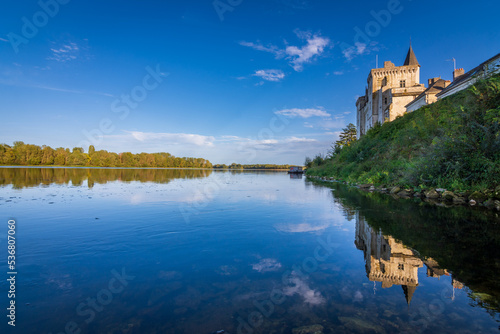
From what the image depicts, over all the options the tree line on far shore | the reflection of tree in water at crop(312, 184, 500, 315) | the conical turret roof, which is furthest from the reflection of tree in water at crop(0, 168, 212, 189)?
the tree line on far shore

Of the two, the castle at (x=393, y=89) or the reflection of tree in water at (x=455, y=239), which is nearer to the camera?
the reflection of tree in water at (x=455, y=239)

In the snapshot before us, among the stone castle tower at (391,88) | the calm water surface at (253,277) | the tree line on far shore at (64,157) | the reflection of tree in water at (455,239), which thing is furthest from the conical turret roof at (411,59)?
the tree line on far shore at (64,157)

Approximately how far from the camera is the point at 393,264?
167 inches

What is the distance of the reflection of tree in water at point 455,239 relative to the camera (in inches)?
140

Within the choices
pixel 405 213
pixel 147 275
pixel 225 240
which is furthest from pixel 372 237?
pixel 147 275

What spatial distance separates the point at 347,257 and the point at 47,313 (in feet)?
15.0

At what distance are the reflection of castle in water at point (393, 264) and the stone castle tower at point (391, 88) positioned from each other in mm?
43176

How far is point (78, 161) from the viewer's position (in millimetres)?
82812

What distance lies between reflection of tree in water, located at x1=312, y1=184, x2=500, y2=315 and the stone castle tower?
38707mm

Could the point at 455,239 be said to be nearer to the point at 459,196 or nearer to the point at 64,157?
the point at 459,196

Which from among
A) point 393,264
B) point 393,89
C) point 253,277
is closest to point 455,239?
point 393,264

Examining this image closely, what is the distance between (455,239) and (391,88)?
46.8 meters

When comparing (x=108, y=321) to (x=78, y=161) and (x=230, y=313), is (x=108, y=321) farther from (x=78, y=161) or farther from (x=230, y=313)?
(x=78, y=161)

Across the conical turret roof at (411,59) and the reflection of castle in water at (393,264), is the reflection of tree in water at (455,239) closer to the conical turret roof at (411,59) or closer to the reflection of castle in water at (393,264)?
the reflection of castle in water at (393,264)
